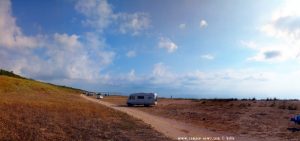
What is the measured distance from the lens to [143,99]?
65.6m

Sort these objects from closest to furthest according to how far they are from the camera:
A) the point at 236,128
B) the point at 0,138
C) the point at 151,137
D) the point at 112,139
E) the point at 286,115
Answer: the point at 0,138 < the point at 112,139 < the point at 151,137 < the point at 236,128 < the point at 286,115

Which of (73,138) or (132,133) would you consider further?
(132,133)

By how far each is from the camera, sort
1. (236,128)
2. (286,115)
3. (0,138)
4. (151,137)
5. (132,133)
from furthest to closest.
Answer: (286,115) < (236,128) < (132,133) < (151,137) < (0,138)

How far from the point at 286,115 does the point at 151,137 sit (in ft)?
65.2

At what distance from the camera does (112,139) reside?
60.5 ft

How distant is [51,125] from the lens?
21734 mm

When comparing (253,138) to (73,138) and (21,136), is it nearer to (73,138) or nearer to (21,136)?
(73,138)

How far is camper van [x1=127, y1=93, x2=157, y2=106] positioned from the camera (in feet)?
213

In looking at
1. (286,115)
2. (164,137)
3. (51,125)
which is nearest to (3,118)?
(51,125)

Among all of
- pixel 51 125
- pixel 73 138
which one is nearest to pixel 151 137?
pixel 73 138

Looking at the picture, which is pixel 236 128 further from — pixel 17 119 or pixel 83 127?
pixel 17 119

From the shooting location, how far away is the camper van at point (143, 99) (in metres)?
65.1

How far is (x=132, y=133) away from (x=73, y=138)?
15.0 feet

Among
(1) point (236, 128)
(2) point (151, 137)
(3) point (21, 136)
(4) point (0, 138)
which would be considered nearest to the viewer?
(4) point (0, 138)
